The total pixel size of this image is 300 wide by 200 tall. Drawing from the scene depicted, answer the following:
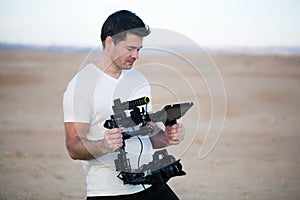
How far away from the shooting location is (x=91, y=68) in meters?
4.52

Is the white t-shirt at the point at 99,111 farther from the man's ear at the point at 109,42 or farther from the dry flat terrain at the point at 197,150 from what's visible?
the dry flat terrain at the point at 197,150

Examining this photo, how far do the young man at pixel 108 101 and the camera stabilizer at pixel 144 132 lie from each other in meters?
0.09

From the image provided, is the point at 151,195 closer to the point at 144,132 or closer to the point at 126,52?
the point at 144,132

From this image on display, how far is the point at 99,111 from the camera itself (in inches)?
174

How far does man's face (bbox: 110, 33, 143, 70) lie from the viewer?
4.49 meters

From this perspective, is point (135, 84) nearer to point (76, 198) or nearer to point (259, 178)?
point (76, 198)

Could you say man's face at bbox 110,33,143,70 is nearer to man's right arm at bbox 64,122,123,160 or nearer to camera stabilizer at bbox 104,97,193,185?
camera stabilizer at bbox 104,97,193,185

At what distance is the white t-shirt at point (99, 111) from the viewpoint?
4.36m

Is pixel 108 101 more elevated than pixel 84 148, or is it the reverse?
pixel 108 101

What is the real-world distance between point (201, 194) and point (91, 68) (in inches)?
176

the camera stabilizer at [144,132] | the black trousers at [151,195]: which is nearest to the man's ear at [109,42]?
the camera stabilizer at [144,132]

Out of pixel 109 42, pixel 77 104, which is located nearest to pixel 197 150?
pixel 109 42

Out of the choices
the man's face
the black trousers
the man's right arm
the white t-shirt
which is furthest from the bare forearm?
the man's face

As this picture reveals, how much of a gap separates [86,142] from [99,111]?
28 centimetres
